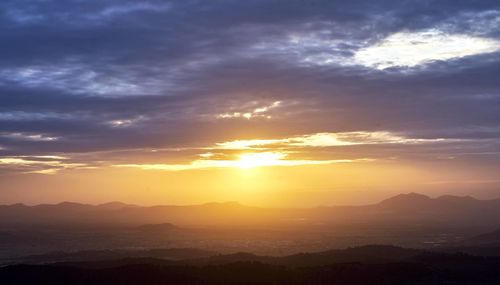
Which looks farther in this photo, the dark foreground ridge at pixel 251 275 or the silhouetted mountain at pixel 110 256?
the silhouetted mountain at pixel 110 256

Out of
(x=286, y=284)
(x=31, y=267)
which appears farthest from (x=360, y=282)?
(x=31, y=267)

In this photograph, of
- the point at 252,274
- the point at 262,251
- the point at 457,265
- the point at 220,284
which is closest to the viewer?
the point at 220,284

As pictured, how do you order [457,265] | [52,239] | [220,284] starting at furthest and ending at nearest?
[52,239] < [457,265] < [220,284]

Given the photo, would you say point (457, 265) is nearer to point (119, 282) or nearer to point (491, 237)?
point (119, 282)

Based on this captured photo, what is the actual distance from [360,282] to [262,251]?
71.7 m

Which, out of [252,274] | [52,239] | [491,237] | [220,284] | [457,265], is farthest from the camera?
[52,239]

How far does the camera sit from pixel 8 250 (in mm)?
124875

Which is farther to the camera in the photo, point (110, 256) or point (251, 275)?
point (110, 256)

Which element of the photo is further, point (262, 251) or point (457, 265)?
point (262, 251)

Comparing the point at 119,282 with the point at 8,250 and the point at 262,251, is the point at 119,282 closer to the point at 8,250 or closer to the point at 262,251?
the point at 262,251

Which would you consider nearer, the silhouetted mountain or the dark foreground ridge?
the dark foreground ridge

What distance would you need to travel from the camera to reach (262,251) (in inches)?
4786

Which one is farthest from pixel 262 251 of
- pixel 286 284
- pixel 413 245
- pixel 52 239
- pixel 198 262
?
pixel 286 284

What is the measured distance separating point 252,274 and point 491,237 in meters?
92.7
